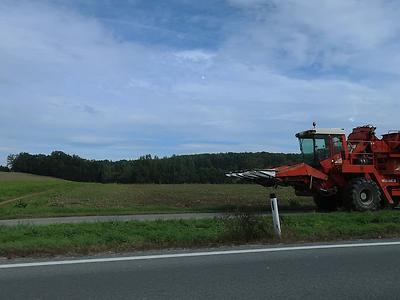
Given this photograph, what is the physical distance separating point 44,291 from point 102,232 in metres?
5.13

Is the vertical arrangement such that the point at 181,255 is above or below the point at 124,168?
below

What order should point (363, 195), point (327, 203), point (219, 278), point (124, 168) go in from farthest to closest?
point (124, 168)
point (327, 203)
point (363, 195)
point (219, 278)

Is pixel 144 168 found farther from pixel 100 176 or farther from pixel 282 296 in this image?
pixel 282 296

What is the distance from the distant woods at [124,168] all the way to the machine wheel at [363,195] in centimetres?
4920

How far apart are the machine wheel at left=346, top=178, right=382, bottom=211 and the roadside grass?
5377mm

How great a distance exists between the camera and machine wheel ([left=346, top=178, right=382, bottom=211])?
19.4m

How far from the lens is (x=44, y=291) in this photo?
6832mm

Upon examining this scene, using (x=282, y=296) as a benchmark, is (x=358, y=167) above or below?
above

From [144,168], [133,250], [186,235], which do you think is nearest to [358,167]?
[186,235]

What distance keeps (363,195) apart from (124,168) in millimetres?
105151

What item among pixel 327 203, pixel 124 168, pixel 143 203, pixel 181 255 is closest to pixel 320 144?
pixel 327 203

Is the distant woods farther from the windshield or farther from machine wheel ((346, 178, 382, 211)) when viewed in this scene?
machine wheel ((346, 178, 382, 211))

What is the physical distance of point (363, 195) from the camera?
19.8 m

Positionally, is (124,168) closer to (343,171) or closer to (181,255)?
(343,171)
